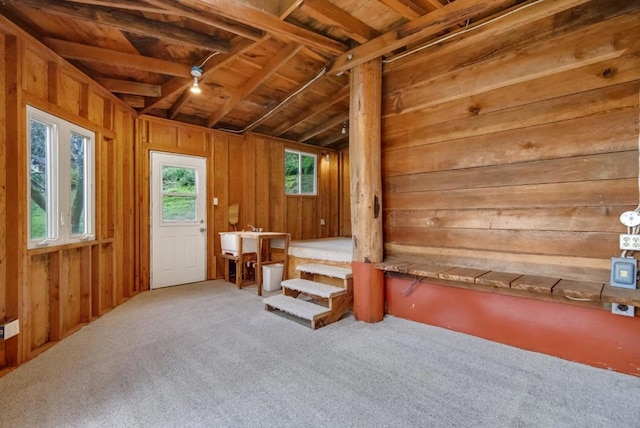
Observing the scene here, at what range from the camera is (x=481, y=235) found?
2.70m

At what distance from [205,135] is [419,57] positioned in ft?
11.5

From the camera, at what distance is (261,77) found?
11.7 feet

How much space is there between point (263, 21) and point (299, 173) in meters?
3.88

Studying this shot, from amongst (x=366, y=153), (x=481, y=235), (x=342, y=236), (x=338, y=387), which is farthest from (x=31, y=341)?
(x=342, y=236)

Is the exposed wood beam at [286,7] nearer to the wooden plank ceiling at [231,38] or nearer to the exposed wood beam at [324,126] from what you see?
the wooden plank ceiling at [231,38]

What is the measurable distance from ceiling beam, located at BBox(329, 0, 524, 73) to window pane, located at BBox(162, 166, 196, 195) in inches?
116

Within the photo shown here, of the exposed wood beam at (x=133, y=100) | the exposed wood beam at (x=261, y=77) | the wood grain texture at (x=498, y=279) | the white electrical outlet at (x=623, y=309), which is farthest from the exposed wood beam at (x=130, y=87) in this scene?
the white electrical outlet at (x=623, y=309)

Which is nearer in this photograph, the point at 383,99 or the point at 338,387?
the point at 338,387

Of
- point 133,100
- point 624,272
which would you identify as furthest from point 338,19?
point 133,100

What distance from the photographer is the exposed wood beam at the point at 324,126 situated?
507 centimetres

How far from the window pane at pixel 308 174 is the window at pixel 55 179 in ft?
12.0

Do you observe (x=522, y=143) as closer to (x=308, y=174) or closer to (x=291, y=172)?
(x=291, y=172)

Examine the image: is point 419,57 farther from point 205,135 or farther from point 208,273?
point 208,273

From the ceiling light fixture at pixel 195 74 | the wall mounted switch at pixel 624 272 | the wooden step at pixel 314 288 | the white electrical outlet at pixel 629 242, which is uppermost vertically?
the ceiling light fixture at pixel 195 74
